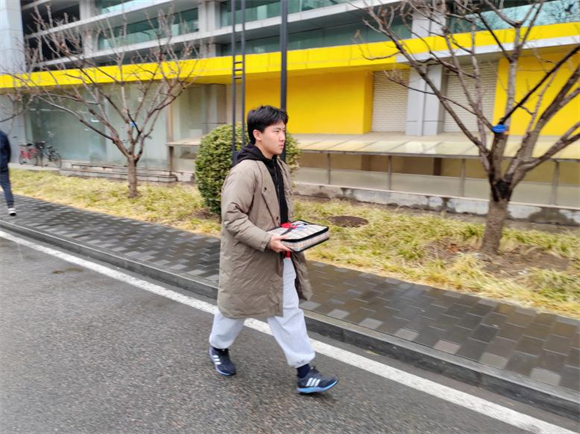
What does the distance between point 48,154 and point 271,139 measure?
2132cm

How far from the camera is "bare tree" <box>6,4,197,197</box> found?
10484 millimetres

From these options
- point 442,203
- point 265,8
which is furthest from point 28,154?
point 442,203

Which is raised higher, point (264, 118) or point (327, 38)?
point (327, 38)

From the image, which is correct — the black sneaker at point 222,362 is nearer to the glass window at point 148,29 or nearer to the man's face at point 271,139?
the man's face at point 271,139

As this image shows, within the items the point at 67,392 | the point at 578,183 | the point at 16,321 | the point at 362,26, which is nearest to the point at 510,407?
the point at 67,392

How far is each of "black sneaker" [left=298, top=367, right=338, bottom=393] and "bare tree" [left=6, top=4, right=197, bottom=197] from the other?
27.5 feet

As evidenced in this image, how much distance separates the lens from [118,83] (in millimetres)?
12359

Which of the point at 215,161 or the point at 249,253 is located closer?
the point at 249,253

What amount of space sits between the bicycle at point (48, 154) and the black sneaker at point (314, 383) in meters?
20.5

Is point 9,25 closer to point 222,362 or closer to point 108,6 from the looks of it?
point 108,6

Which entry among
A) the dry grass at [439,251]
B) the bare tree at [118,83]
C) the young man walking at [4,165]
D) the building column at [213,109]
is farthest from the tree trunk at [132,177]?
the building column at [213,109]

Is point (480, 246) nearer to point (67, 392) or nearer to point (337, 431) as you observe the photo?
point (337, 431)

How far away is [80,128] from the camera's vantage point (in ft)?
63.9

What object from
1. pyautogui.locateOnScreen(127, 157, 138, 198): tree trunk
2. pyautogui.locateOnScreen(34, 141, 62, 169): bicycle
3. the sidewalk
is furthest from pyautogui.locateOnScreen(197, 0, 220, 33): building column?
the sidewalk
